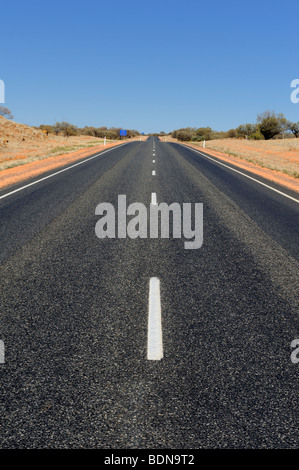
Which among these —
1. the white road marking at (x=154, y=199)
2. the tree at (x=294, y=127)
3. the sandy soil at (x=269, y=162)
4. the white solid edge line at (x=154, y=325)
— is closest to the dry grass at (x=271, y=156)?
the sandy soil at (x=269, y=162)

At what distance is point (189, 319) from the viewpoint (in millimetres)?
3826

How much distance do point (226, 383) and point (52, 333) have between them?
1.64 m

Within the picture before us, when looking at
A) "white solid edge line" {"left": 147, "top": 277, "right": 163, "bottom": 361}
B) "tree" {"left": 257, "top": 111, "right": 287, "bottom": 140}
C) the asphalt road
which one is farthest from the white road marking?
"tree" {"left": 257, "top": 111, "right": 287, "bottom": 140}

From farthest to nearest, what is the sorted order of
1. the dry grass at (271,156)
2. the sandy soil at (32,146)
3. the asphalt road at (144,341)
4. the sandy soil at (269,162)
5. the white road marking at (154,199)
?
the sandy soil at (32,146) → the dry grass at (271,156) → the sandy soil at (269,162) → the white road marking at (154,199) → the asphalt road at (144,341)

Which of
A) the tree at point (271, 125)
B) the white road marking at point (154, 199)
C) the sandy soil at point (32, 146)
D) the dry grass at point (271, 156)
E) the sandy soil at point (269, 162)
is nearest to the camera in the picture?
the white road marking at point (154, 199)

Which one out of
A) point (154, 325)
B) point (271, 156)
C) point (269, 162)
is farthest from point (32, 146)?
point (154, 325)

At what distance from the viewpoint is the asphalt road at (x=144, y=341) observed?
2.44 metres

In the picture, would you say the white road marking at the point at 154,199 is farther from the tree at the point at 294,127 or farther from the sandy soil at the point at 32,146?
the tree at the point at 294,127

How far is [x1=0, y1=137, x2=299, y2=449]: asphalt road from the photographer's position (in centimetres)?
244

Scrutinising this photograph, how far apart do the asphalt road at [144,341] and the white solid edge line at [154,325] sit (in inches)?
2.4

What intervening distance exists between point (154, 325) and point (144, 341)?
31 cm

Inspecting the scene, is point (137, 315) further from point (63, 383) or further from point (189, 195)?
Answer: point (189, 195)

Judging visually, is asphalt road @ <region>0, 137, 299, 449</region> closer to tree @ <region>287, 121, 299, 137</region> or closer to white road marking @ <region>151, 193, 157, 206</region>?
white road marking @ <region>151, 193, 157, 206</region>

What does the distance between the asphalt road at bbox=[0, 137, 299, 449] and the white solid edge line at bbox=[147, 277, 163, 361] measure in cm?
6
